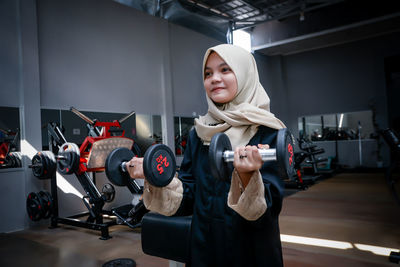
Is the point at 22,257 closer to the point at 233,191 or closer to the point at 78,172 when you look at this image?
the point at 78,172

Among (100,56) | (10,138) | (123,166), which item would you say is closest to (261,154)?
(123,166)

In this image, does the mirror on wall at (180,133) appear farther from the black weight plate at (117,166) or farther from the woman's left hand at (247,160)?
the woman's left hand at (247,160)

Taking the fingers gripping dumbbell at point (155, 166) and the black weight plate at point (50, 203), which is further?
the black weight plate at point (50, 203)

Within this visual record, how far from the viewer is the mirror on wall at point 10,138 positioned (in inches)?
155

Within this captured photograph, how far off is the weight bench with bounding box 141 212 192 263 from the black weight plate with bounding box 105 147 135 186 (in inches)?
11.1

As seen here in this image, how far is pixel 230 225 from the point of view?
0.96 meters

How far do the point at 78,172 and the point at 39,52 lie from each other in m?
1.97

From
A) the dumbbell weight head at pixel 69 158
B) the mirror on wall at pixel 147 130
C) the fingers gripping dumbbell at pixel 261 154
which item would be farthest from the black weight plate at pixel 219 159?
the mirror on wall at pixel 147 130

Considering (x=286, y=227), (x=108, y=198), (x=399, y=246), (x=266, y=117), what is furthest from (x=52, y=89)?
(x=399, y=246)

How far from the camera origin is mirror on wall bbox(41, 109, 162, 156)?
174 inches

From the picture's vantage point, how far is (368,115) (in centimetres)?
871

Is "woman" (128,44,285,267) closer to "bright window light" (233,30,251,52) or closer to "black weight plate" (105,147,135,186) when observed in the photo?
"black weight plate" (105,147,135,186)

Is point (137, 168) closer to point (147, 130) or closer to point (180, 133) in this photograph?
point (147, 130)

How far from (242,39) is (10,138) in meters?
6.60
